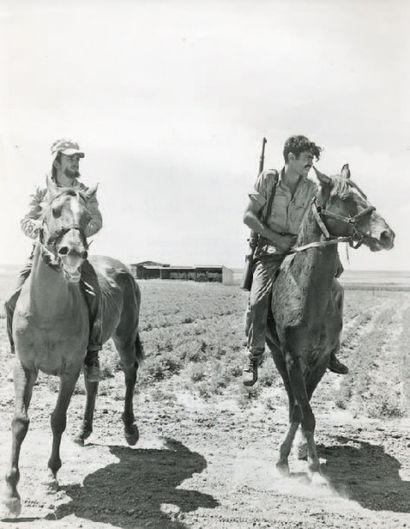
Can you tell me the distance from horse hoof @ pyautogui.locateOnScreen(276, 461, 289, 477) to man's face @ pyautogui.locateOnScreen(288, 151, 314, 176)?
3.39m

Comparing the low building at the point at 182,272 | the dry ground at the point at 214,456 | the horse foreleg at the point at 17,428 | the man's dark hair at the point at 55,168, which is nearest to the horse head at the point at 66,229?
the man's dark hair at the point at 55,168

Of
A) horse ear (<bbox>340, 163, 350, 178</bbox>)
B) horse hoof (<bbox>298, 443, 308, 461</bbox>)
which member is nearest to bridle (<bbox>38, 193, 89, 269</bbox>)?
horse ear (<bbox>340, 163, 350, 178</bbox>)

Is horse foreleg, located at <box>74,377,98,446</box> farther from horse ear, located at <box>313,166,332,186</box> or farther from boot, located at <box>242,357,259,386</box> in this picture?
horse ear, located at <box>313,166,332,186</box>

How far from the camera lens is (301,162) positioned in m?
6.09

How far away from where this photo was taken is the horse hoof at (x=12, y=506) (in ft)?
16.0

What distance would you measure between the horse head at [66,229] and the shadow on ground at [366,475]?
3.68 meters

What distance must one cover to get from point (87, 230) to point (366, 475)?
424 cm

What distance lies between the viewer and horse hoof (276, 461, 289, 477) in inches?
239

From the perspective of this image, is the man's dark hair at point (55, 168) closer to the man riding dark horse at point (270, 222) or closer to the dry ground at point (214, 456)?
the man riding dark horse at point (270, 222)

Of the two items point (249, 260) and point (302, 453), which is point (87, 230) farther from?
point (302, 453)

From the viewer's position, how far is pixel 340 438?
7.48m

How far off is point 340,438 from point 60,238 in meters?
5.02

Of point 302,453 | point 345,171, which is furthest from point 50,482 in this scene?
point 345,171

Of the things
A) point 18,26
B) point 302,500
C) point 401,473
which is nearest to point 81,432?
point 302,500
